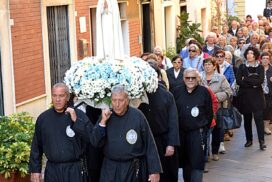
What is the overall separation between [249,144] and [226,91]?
1.53 metres

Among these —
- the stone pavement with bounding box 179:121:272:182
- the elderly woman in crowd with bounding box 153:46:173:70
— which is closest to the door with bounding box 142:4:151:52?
the elderly woman in crowd with bounding box 153:46:173:70

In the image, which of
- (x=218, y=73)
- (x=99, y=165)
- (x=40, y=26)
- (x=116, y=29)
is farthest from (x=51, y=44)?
(x=99, y=165)

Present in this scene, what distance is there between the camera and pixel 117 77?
823 centimetres

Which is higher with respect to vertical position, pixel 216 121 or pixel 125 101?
A: pixel 125 101

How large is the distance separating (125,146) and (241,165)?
4.83 m

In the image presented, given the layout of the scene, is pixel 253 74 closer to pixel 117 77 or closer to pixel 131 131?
pixel 117 77

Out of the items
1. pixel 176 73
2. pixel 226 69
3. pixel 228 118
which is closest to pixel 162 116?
pixel 176 73

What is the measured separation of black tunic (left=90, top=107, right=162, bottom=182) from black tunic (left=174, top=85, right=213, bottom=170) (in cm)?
223

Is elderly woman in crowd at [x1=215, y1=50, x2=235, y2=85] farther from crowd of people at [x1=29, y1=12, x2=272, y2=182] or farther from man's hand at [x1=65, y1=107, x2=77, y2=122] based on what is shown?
man's hand at [x1=65, y1=107, x2=77, y2=122]

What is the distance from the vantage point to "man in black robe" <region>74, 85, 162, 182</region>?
723 cm

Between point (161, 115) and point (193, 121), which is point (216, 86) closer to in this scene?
point (193, 121)

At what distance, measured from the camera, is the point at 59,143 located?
7.42m

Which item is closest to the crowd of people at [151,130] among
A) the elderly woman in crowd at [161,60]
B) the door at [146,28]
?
the elderly woman in crowd at [161,60]

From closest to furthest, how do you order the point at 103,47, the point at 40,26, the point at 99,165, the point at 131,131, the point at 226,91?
the point at 131,131 < the point at 99,165 < the point at 103,47 < the point at 226,91 < the point at 40,26
